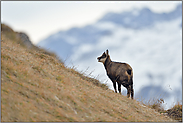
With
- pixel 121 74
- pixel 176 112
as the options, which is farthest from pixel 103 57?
pixel 176 112

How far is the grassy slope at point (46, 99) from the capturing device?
22.5ft

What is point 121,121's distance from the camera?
8320 millimetres

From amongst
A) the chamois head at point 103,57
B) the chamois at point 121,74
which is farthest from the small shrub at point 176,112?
the chamois head at point 103,57

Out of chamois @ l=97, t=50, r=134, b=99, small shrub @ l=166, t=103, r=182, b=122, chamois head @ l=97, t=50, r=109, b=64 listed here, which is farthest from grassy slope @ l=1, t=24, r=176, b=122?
chamois head @ l=97, t=50, r=109, b=64

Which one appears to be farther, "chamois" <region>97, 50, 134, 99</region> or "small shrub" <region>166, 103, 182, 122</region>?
"chamois" <region>97, 50, 134, 99</region>

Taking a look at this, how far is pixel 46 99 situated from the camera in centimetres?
771

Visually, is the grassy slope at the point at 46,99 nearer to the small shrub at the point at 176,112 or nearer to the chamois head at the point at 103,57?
the small shrub at the point at 176,112

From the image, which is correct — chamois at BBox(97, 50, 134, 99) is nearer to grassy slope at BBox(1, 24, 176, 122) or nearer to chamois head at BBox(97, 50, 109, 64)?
chamois head at BBox(97, 50, 109, 64)

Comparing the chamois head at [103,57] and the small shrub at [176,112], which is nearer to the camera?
the small shrub at [176,112]

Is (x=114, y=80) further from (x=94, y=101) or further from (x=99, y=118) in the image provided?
(x=99, y=118)

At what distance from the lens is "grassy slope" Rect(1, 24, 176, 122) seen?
685 cm

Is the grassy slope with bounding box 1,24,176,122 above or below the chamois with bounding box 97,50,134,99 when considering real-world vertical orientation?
below

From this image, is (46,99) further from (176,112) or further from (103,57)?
(176,112)

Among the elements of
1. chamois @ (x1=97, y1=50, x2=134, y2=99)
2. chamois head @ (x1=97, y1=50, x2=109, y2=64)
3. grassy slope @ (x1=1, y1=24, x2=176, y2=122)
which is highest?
chamois head @ (x1=97, y1=50, x2=109, y2=64)
